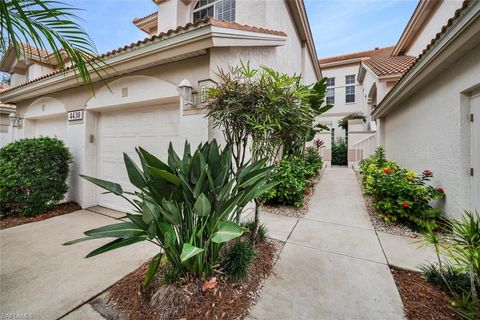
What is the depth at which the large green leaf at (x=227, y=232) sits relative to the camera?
160 cm

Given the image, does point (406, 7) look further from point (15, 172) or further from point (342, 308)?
point (15, 172)

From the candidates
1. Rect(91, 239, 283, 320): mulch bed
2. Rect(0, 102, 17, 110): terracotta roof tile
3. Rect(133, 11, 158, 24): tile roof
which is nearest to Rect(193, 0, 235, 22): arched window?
Rect(133, 11, 158, 24): tile roof

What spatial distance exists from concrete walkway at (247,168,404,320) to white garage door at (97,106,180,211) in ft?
10.0

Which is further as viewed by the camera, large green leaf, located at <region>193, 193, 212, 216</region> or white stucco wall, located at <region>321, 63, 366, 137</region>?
white stucco wall, located at <region>321, 63, 366, 137</region>

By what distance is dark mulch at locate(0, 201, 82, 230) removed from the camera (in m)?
4.36

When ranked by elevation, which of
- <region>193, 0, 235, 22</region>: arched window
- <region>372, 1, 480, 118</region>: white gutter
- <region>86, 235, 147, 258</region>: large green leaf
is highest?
<region>193, 0, 235, 22</region>: arched window

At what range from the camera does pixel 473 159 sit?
315 cm

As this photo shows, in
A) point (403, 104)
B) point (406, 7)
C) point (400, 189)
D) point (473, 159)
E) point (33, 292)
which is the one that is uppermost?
point (406, 7)

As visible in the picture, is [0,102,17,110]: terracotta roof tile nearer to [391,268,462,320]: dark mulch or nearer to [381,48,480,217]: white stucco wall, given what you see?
[391,268,462,320]: dark mulch

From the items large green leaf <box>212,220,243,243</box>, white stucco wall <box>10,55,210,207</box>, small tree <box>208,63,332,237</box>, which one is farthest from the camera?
white stucco wall <box>10,55,210,207</box>

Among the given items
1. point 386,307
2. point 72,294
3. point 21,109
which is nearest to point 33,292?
point 72,294

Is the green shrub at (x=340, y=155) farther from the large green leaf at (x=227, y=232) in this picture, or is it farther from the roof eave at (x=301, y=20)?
the large green leaf at (x=227, y=232)

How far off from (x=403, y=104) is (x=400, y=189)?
3479 millimetres

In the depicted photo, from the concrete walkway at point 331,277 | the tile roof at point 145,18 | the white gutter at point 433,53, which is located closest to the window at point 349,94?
the white gutter at point 433,53
